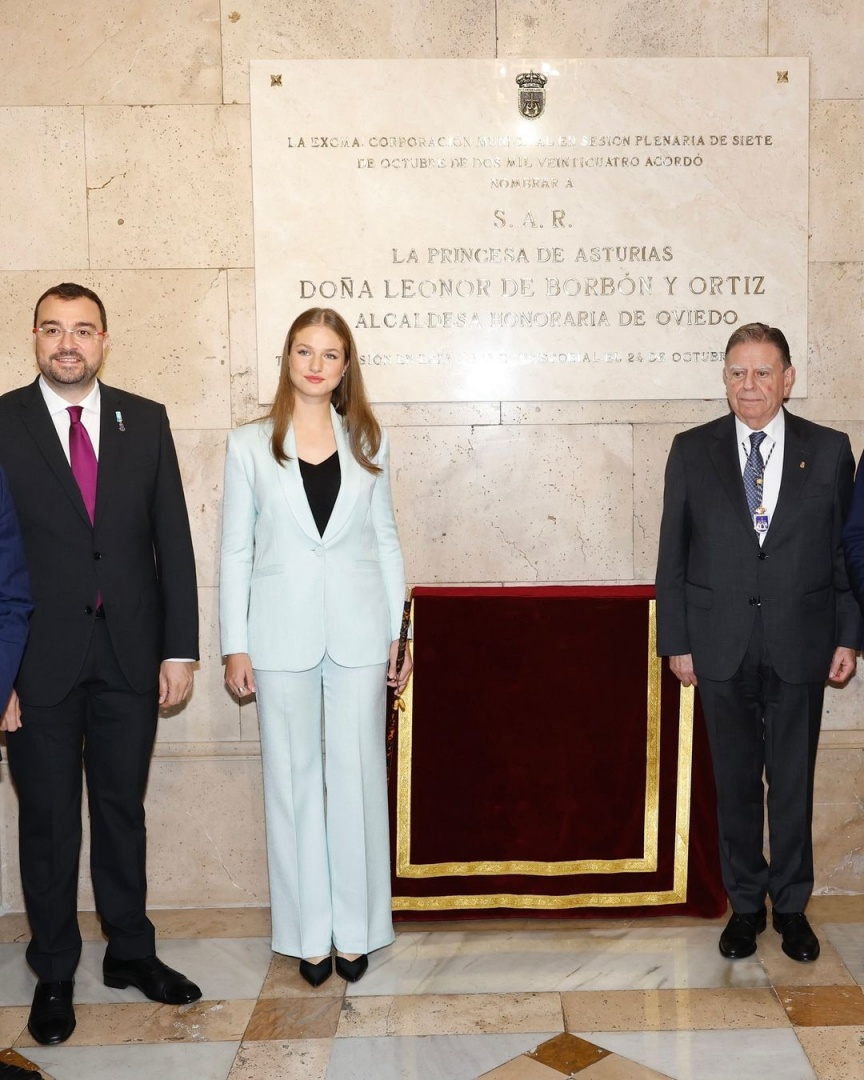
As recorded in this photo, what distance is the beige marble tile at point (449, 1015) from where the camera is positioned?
2678 mm

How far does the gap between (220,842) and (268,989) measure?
787 millimetres

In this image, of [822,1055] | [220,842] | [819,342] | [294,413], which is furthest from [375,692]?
[819,342]

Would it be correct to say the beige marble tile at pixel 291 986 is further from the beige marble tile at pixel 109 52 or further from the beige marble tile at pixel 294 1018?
the beige marble tile at pixel 109 52

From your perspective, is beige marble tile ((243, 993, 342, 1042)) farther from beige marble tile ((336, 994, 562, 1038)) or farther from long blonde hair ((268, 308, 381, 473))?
long blonde hair ((268, 308, 381, 473))

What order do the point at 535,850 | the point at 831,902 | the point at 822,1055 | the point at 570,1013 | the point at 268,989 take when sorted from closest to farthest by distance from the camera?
1. the point at 822,1055
2. the point at 570,1013
3. the point at 268,989
4. the point at 535,850
5. the point at 831,902

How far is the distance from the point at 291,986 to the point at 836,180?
301 centimetres

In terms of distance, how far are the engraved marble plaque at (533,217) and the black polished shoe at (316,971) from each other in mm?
1747

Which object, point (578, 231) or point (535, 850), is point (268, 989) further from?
point (578, 231)

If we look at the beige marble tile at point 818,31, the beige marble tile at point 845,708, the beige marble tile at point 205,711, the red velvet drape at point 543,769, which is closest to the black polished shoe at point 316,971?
Answer: the red velvet drape at point 543,769

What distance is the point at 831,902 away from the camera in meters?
3.53

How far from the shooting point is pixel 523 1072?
8.11 feet

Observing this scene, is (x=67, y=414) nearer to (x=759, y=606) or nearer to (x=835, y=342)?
(x=759, y=606)

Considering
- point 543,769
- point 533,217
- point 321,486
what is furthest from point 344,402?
point 543,769

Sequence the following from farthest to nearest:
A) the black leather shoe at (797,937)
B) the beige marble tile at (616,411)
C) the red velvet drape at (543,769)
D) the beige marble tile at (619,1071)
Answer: the beige marble tile at (616,411), the red velvet drape at (543,769), the black leather shoe at (797,937), the beige marble tile at (619,1071)
